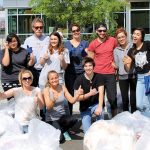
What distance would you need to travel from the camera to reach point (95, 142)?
4633mm

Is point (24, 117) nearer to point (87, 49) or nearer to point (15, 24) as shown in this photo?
point (87, 49)

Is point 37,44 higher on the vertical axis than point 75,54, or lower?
higher

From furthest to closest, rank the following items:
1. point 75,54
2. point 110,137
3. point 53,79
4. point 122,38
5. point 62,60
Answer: point 75,54 < point 122,38 < point 62,60 < point 53,79 < point 110,137

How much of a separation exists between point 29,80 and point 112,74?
4.76ft

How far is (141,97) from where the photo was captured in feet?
21.4

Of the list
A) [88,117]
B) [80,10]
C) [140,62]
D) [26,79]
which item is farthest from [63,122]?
[80,10]

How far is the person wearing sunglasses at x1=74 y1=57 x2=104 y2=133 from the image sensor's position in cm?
627

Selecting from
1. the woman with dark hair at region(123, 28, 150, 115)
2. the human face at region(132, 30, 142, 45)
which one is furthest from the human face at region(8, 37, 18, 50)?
the human face at region(132, 30, 142, 45)

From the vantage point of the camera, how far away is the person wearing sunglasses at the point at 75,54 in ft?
22.5

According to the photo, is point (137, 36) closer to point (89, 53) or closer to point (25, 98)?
point (89, 53)

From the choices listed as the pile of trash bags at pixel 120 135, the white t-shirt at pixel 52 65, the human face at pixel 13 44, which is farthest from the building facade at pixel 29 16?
the pile of trash bags at pixel 120 135

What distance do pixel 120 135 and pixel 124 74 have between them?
7.64 ft

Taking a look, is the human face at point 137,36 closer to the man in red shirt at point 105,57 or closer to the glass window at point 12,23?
the man in red shirt at point 105,57

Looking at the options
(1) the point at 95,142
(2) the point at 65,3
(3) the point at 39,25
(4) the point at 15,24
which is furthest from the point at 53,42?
(4) the point at 15,24
